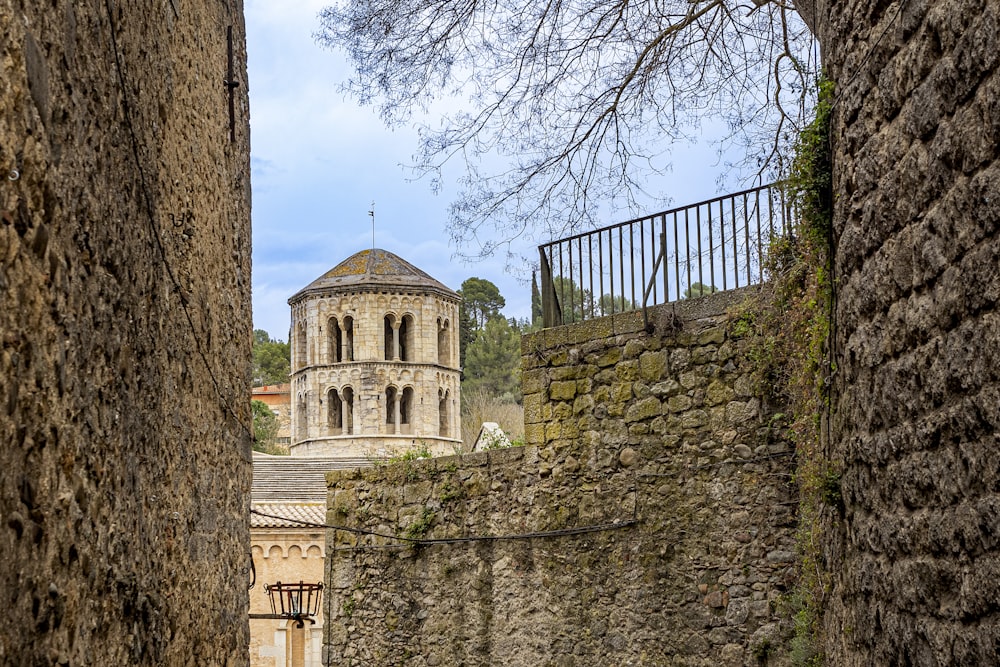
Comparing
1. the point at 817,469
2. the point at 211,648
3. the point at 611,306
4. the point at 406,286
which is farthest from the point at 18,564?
the point at 406,286

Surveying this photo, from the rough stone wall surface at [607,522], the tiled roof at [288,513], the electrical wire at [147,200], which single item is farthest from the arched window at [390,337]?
the electrical wire at [147,200]

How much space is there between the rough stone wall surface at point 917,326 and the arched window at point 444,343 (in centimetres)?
4842

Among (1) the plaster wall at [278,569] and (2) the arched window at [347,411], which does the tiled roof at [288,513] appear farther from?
(2) the arched window at [347,411]

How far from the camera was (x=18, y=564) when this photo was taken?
285 cm

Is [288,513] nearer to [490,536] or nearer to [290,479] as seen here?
[290,479]

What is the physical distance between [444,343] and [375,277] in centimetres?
425

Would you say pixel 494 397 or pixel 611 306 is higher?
pixel 494 397

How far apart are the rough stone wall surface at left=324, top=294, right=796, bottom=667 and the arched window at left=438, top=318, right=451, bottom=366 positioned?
139 feet

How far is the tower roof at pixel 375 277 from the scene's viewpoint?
170 feet

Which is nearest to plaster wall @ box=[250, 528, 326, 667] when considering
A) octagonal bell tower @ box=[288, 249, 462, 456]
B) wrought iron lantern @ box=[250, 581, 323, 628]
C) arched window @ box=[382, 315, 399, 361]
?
wrought iron lantern @ box=[250, 581, 323, 628]

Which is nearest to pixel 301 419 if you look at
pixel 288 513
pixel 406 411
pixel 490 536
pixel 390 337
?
pixel 406 411

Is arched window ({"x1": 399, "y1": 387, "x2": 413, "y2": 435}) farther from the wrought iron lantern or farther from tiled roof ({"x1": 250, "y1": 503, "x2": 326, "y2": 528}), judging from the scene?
the wrought iron lantern

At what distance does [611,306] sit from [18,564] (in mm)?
7006

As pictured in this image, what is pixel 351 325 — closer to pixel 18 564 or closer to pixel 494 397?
pixel 494 397
